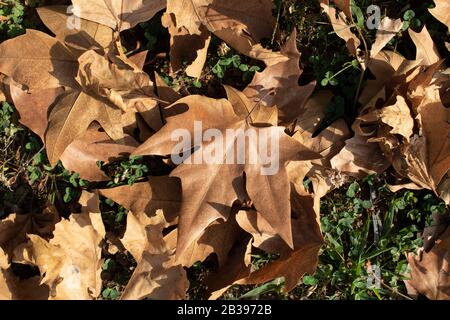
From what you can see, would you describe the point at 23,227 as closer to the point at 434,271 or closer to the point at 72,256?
the point at 72,256

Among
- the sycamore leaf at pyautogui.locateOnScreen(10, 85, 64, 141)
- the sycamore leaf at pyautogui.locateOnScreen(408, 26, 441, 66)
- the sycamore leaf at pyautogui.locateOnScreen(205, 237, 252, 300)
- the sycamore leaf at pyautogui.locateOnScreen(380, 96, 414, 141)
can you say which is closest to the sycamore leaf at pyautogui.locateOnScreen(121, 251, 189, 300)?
the sycamore leaf at pyautogui.locateOnScreen(205, 237, 252, 300)

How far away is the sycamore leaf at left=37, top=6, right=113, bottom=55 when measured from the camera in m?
1.95

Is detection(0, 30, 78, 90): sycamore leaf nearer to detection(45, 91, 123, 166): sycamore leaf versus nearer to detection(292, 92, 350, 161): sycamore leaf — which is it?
detection(45, 91, 123, 166): sycamore leaf

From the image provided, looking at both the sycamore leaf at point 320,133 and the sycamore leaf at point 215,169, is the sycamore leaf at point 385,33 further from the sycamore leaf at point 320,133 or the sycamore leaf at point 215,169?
the sycamore leaf at point 215,169

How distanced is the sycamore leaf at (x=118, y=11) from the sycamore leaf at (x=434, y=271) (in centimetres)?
122

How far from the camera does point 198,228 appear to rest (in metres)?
1.80

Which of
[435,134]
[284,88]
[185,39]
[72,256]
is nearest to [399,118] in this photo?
A: [435,134]

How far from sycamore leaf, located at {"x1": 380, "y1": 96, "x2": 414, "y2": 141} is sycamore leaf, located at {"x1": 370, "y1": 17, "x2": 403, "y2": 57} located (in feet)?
0.69

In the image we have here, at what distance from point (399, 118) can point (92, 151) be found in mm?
1016

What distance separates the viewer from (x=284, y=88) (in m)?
1.96

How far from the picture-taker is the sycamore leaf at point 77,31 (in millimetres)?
1951
